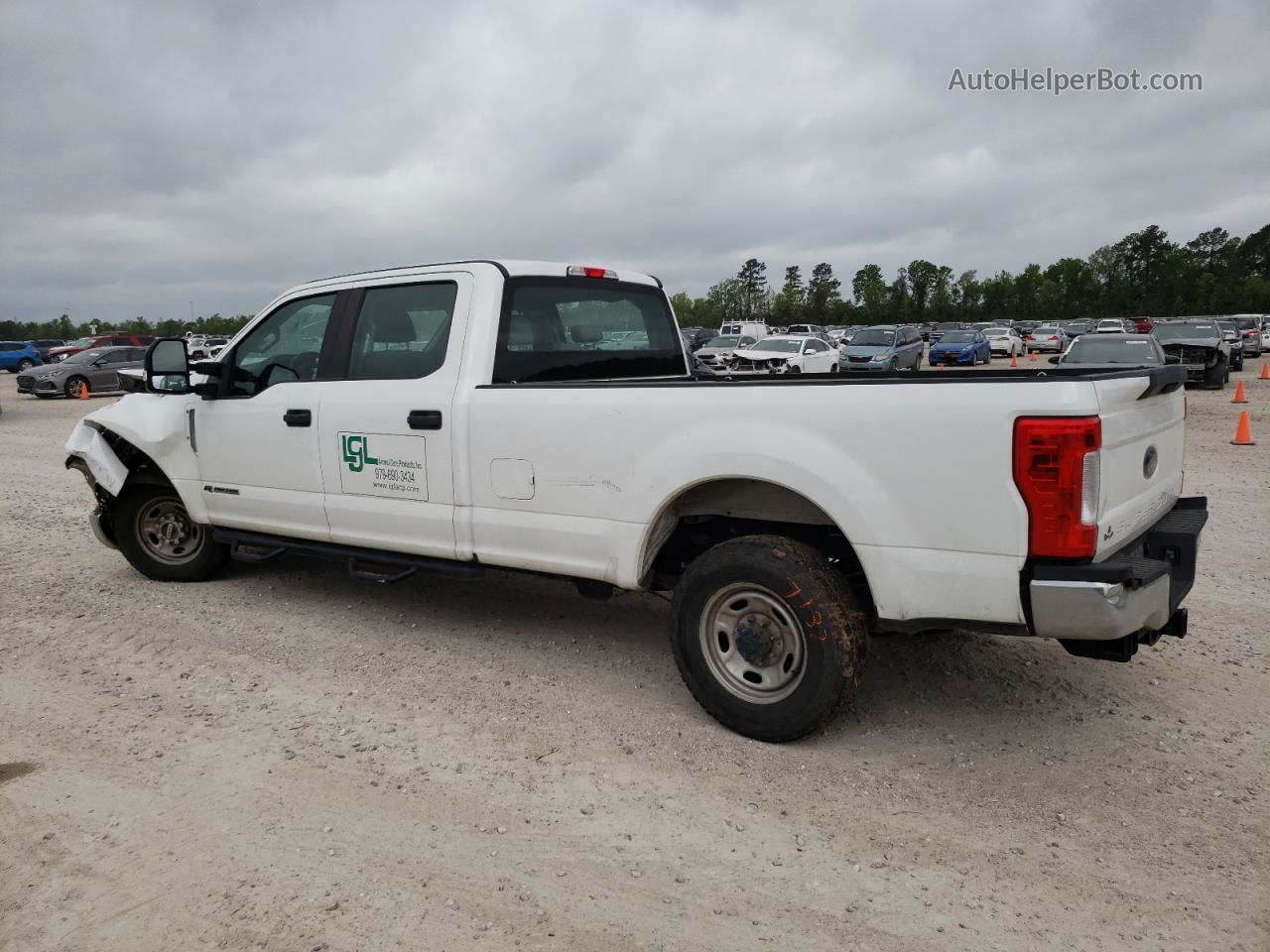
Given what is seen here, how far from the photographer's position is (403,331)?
15.9 feet

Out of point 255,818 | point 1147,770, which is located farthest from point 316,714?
point 1147,770

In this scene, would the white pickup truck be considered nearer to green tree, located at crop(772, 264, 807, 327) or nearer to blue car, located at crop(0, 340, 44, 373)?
blue car, located at crop(0, 340, 44, 373)

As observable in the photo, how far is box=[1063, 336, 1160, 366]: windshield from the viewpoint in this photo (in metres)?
15.1

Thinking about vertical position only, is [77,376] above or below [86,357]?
below

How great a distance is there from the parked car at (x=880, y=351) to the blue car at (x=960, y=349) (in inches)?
33.7

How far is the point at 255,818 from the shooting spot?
10.5 ft

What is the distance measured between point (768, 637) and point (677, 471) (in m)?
0.79

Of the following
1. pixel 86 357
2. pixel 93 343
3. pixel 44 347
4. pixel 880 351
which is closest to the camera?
pixel 86 357

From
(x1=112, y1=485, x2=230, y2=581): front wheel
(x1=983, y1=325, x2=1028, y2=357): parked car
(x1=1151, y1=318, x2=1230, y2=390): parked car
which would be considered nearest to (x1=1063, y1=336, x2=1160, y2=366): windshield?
(x1=1151, y1=318, x2=1230, y2=390): parked car

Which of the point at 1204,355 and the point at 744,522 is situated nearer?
the point at 744,522

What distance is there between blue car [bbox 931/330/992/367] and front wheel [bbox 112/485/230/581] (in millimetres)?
31468

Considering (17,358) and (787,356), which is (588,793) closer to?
(787,356)

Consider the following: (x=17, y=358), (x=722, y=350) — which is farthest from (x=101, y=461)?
(x=17, y=358)

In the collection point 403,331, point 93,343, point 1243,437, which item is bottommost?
point 1243,437
